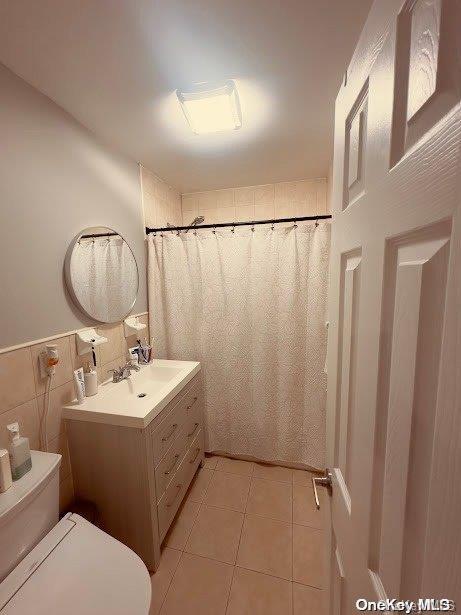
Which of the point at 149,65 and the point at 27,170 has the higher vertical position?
the point at 149,65

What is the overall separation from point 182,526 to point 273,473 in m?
0.76

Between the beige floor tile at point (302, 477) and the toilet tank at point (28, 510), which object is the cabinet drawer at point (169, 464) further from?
the beige floor tile at point (302, 477)

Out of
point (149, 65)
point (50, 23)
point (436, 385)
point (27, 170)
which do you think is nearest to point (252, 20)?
point (149, 65)

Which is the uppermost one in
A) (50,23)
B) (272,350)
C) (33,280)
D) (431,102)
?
(50,23)

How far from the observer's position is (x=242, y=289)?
198 centimetres

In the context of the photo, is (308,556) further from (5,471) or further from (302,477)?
(5,471)

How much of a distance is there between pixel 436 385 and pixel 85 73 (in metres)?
1.67

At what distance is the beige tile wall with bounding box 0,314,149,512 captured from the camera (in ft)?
3.49

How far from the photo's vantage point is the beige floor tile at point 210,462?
2.05 m

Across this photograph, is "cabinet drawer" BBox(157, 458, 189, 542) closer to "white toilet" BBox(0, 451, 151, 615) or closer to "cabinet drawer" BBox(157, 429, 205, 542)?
"cabinet drawer" BBox(157, 429, 205, 542)

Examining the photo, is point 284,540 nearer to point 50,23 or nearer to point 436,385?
point 436,385

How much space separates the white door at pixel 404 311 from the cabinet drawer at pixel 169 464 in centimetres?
95

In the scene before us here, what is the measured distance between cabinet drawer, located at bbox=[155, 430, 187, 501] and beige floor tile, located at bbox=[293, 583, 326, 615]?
2.64 feet

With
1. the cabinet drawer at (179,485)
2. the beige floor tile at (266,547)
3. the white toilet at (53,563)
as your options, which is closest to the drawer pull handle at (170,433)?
the cabinet drawer at (179,485)
